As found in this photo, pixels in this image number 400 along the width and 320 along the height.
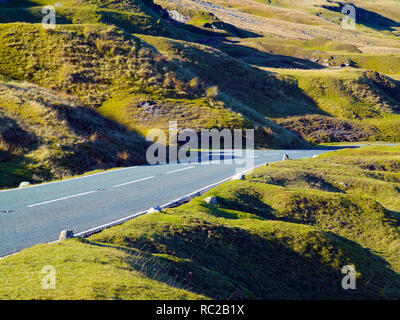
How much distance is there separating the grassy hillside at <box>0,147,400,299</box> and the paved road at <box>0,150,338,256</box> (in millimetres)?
1191

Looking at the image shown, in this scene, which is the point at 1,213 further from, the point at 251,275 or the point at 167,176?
the point at 167,176

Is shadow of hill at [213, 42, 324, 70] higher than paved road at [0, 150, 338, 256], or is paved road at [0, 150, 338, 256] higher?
paved road at [0, 150, 338, 256]

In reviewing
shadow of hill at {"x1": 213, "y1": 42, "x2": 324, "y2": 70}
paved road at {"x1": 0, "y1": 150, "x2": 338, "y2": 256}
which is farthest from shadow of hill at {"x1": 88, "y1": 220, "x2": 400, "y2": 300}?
shadow of hill at {"x1": 213, "y1": 42, "x2": 324, "y2": 70}

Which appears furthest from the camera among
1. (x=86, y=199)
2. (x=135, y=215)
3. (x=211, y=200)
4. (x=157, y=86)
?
(x=157, y=86)

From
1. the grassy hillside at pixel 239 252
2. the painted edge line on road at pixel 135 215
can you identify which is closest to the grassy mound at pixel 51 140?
the painted edge line on road at pixel 135 215

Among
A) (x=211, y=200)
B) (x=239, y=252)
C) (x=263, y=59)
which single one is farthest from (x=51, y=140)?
(x=263, y=59)

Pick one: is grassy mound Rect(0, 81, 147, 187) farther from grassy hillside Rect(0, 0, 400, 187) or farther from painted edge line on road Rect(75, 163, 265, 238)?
painted edge line on road Rect(75, 163, 265, 238)

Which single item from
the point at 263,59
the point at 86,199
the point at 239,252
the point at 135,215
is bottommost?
the point at 263,59

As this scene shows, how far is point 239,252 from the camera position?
11.3m

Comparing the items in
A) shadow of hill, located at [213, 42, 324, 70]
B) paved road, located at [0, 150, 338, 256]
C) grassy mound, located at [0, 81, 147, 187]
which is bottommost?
shadow of hill, located at [213, 42, 324, 70]

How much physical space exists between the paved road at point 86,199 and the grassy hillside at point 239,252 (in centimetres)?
119

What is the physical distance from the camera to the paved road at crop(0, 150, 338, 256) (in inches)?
405

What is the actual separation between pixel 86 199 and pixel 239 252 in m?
5.39

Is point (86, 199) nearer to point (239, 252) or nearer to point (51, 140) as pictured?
point (239, 252)
